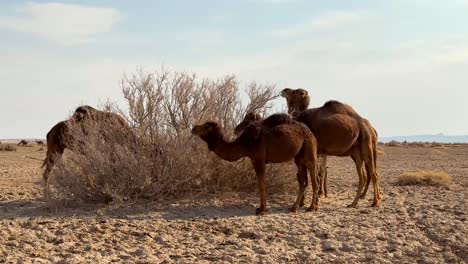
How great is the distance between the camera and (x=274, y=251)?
8.48m

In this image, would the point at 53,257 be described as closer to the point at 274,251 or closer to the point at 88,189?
the point at 274,251

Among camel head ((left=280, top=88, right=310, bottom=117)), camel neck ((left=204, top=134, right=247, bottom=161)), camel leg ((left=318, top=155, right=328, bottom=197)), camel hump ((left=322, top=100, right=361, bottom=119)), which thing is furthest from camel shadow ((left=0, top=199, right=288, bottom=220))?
camel head ((left=280, top=88, right=310, bottom=117))

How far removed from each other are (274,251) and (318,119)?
4.15 meters

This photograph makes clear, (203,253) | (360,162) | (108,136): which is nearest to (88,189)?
(108,136)

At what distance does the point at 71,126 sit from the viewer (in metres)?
12.2

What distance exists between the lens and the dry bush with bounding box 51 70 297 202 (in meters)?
11.6

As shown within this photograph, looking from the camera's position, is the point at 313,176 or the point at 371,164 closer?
the point at 313,176

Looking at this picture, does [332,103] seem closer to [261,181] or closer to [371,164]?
[371,164]

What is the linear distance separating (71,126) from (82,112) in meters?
0.89

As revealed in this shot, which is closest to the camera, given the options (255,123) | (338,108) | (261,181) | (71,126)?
(261,181)

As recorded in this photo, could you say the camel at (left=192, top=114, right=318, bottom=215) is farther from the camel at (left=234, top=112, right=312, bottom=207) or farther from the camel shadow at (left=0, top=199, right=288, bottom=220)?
the camel shadow at (left=0, top=199, right=288, bottom=220)

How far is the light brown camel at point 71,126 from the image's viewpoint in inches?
484

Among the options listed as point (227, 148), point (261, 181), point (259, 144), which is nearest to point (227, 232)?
point (261, 181)

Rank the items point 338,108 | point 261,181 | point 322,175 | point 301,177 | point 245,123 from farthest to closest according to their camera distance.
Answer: point 322,175, point 338,108, point 245,123, point 301,177, point 261,181
